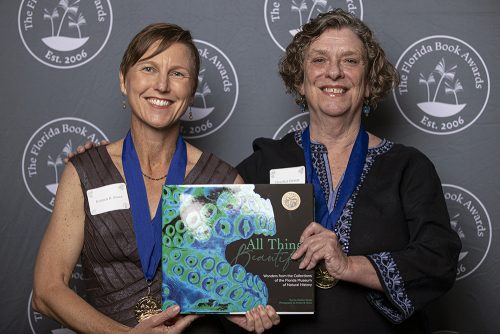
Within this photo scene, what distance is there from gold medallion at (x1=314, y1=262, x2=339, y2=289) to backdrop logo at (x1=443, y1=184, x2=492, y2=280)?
116 centimetres

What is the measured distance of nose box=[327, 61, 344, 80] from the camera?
220cm

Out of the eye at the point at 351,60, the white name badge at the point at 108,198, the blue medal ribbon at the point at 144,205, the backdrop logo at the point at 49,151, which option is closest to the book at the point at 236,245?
the blue medal ribbon at the point at 144,205

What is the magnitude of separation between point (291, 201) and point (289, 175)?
395 mm

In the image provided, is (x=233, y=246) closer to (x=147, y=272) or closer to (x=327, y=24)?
(x=147, y=272)

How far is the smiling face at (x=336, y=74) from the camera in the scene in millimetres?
2221

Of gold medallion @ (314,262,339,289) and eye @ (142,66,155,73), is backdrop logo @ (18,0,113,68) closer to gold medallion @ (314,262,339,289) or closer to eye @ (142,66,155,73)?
eye @ (142,66,155,73)

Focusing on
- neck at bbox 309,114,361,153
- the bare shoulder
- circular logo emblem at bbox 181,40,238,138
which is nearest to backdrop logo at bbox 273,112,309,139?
circular logo emblem at bbox 181,40,238,138

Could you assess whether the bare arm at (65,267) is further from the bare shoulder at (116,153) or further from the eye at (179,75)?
the eye at (179,75)

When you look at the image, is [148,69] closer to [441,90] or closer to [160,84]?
[160,84]

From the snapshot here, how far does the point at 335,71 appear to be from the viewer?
221cm

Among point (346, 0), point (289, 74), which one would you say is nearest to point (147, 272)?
point (289, 74)

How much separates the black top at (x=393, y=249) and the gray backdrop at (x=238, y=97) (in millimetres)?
893

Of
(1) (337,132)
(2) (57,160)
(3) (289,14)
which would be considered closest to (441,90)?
(3) (289,14)

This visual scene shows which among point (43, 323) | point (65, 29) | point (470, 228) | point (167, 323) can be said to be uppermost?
point (65, 29)
